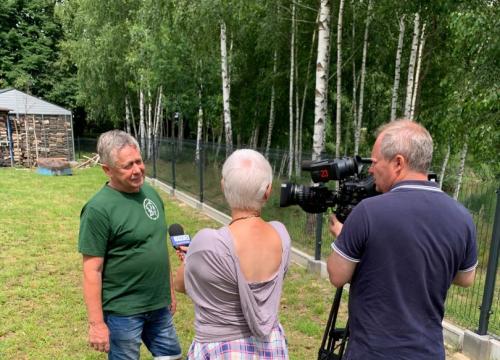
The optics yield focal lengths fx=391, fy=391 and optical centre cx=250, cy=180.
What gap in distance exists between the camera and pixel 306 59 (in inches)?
505

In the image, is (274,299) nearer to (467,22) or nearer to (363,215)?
(363,215)

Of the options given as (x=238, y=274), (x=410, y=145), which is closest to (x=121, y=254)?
(x=238, y=274)

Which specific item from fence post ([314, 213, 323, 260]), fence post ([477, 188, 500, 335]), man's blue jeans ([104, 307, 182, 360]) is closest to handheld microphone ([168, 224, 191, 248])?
man's blue jeans ([104, 307, 182, 360])

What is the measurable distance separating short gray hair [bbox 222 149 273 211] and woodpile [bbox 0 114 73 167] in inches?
766

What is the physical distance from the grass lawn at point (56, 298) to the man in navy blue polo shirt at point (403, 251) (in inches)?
80.0

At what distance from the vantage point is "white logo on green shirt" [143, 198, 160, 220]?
2.19 metres

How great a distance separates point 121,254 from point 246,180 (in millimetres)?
996

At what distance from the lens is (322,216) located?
5188 millimetres

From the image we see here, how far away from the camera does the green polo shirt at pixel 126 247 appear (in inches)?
76.7

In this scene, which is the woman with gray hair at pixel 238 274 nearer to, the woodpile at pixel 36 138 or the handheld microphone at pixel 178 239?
the handheld microphone at pixel 178 239

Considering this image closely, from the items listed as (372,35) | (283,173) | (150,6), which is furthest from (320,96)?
(150,6)

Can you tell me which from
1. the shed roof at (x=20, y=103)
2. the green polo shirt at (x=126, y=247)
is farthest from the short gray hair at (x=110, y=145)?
the shed roof at (x=20, y=103)

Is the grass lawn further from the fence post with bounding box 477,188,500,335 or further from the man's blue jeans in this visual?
the fence post with bounding box 477,188,500,335

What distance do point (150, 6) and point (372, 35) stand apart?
6.38 m
